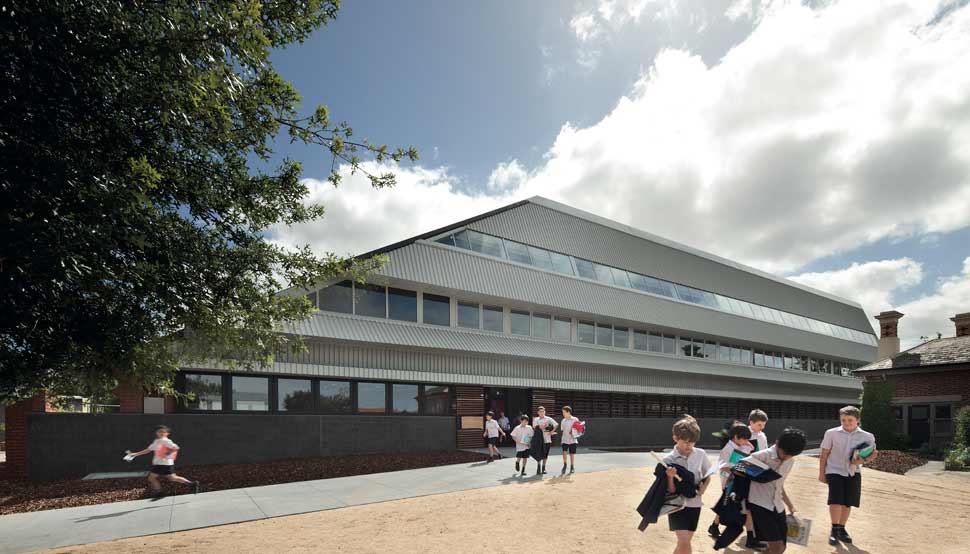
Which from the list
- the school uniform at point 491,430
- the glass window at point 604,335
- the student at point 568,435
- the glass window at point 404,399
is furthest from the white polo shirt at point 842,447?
the glass window at point 604,335

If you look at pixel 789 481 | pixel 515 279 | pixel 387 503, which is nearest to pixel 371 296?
pixel 515 279

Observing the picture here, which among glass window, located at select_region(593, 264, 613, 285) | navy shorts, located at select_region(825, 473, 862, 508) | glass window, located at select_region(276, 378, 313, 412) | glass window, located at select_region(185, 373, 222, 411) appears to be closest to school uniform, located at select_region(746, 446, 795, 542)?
navy shorts, located at select_region(825, 473, 862, 508)

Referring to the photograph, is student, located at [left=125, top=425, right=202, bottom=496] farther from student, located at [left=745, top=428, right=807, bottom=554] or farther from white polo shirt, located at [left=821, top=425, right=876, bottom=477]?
white polo shirt, located at [left=821, top=425, right=876, bottom=477]

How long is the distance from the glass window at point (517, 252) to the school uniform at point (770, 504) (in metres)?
15.7

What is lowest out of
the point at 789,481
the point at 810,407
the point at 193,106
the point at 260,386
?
the point at 810,407

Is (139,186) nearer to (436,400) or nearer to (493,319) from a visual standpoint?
(436,400)

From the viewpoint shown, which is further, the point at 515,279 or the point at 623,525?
the point at 515,279

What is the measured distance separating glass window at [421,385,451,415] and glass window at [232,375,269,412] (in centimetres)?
540

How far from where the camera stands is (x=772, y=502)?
562cm

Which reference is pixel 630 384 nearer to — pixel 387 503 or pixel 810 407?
pixel 387 503

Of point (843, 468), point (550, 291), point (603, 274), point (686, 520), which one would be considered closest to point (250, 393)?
point (550, 291)

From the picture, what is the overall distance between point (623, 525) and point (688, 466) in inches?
142

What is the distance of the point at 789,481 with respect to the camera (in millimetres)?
13000

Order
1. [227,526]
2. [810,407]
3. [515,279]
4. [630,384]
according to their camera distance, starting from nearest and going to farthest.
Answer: [227,526] < [515,279] < [630,384] < [810,407]
